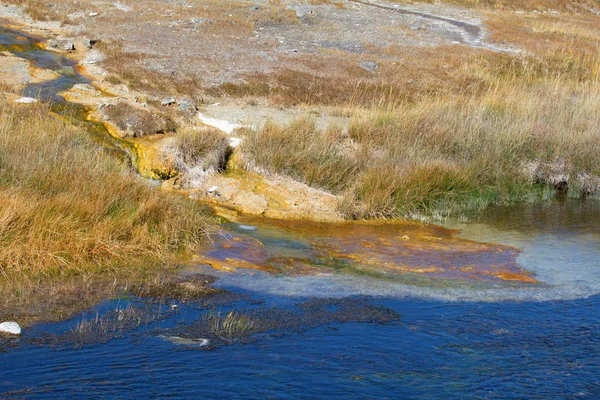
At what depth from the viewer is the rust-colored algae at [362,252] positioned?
1021cm

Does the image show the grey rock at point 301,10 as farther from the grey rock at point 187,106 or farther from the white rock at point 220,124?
the white rock at point 220,124

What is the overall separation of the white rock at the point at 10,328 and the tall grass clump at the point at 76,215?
1.30m

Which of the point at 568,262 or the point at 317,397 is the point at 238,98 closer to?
the point at 568,262

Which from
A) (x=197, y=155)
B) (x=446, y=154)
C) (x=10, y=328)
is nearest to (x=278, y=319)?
(x=10, y=328)

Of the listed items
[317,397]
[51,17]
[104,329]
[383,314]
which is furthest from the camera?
[51,17]

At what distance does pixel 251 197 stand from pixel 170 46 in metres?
13.8

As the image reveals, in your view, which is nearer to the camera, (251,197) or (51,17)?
(251,197)

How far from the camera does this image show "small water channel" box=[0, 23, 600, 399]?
673 cm

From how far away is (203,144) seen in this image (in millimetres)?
13898

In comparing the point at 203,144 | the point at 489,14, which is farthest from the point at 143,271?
the point at 489,14

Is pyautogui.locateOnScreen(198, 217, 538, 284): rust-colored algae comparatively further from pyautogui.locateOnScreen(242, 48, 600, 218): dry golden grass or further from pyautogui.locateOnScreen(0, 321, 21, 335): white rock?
pyautogui.locateOnScreen(0, 321, 21, 335): white rock

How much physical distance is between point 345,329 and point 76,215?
4.02m

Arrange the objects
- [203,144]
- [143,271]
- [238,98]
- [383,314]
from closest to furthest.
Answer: [383,314]
[143,271]
[203,144]
[238,98]

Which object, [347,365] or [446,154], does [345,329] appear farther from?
[446,154]
